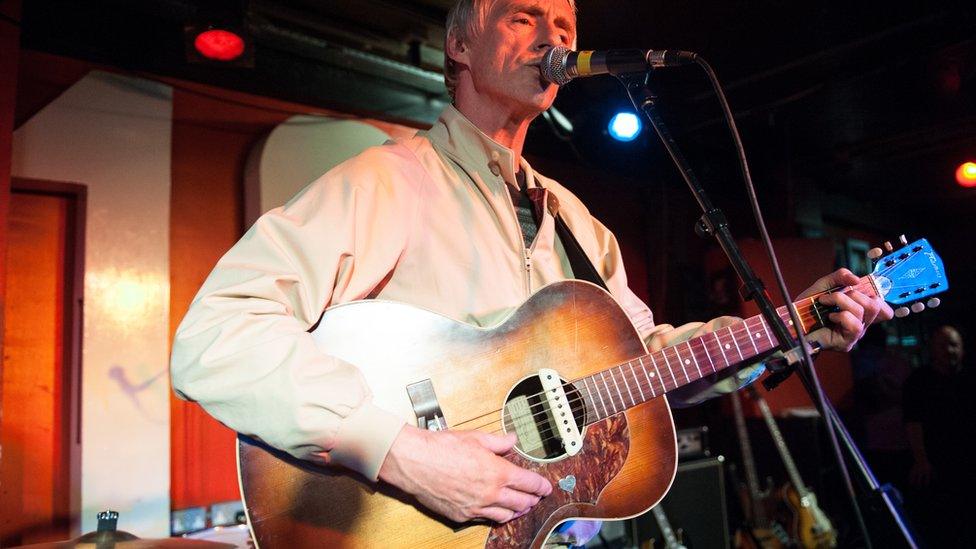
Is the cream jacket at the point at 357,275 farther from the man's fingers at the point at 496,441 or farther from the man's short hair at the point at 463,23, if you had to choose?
the man's short hair at the point at 463,23

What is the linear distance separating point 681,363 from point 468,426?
0.66 m

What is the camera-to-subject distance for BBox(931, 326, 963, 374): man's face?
20.2ft

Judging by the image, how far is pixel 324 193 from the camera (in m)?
1.74

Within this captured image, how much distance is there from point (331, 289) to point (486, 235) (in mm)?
543

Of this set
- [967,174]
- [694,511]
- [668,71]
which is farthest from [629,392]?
[967,174]

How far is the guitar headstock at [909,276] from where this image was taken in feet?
6.39

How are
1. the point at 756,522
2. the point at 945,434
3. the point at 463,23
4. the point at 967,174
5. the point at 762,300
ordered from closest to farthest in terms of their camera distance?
1. the point at 762,300
2. the point at 463,23
3. the point at 756,522
4. the point at 945,434
5. the point at 967,174

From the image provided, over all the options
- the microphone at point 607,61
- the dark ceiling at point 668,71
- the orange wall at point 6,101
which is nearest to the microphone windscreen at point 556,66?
the microphone at point 607,61

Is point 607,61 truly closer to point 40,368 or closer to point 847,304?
point 847,304

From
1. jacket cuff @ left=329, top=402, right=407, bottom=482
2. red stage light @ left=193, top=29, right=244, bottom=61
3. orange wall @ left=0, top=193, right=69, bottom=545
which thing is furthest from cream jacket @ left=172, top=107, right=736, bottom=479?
orange wall @ left=0, top=193, right=69, bottom=545

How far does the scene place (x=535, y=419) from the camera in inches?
68.0

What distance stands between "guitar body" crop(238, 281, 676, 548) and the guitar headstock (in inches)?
29.4

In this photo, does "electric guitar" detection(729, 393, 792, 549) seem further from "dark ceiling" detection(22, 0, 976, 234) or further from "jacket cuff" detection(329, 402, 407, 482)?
"jacket cuff" detection(329, 402, 407, 482)

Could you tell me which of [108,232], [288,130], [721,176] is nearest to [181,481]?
[108,232]
